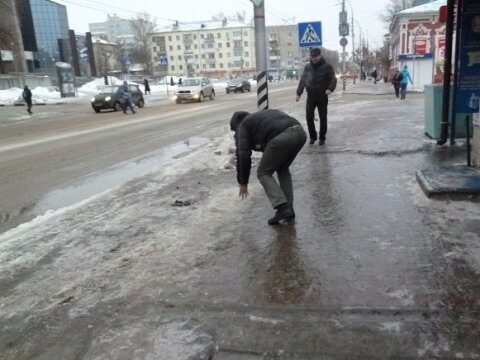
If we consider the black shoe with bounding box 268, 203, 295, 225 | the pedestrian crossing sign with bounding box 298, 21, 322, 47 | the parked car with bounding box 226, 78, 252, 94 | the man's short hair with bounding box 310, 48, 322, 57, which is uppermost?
the pedestrian crossing sign with bounding box 298, 21, 322, 47

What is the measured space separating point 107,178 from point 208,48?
126 metres

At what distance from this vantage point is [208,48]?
12912cm

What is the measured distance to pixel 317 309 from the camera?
132 inches

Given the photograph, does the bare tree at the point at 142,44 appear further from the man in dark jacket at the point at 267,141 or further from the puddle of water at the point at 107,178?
the man in dark jacket at the point at 267,141

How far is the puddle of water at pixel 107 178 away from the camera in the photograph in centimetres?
711

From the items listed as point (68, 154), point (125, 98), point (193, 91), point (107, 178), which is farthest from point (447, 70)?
point (193, 91)

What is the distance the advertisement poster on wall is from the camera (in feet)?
24.3

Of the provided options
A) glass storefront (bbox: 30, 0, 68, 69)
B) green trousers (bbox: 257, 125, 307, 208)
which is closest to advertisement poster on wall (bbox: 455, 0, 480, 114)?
green trousers (bbox: 257, 125, 307, 208)

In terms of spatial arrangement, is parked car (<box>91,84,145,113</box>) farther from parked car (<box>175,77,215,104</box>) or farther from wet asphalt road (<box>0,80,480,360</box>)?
wet asphalt road (<box>0,80,480,360</box>)

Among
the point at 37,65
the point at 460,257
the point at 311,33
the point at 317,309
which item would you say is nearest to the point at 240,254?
the point at 317,309

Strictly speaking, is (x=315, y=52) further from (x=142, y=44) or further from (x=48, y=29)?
(x=142, y=44)

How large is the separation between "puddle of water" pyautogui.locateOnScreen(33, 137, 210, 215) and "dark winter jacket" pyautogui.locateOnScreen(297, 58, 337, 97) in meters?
3.21

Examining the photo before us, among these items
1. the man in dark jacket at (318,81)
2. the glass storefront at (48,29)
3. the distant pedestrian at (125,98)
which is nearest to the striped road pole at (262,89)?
the man in dark jacket at (318,81)

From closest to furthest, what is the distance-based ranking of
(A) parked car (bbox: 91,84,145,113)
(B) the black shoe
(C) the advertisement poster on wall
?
(B) the black shoe → (C) the advertisement poster on wall → (A) parked car (bbox: 91,84,145,113)
